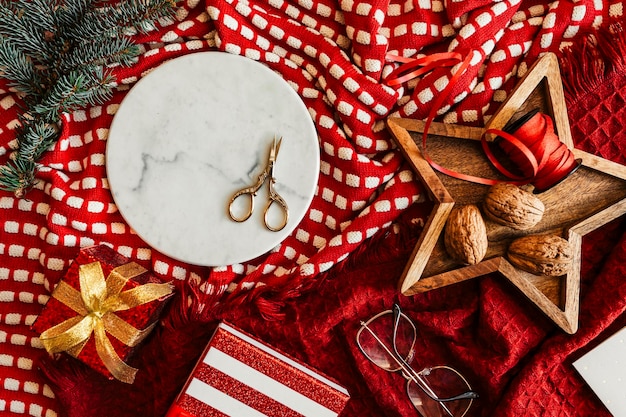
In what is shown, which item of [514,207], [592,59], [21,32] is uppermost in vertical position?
[592,59]

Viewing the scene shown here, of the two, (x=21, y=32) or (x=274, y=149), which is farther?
(x=274, y=149)

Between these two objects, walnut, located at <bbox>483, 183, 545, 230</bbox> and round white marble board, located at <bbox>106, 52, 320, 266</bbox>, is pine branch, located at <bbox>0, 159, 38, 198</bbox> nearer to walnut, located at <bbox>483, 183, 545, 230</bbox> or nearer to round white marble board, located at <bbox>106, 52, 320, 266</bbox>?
round white marble board, located at <bbox>106, 52, 320, 266</bbox>

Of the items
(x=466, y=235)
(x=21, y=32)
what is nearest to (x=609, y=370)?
(x=466, y=235)

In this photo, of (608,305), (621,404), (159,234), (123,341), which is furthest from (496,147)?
(123,341)

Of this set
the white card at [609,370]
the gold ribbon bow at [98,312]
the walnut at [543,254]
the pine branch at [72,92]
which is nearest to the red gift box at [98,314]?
the gold ribbon bow at [98,312]

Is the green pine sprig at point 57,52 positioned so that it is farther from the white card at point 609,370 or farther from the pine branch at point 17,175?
the white card at point 609,370

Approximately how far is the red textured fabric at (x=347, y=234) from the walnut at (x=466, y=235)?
0.08 metres

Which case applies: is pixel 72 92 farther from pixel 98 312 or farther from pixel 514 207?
pixel 514 207

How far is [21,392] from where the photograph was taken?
1048 mm

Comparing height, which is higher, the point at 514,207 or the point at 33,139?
the point at 514,207

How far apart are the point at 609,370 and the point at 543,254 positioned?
0.26 m

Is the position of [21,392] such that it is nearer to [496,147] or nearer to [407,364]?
[407,364]

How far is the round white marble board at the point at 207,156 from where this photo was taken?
100 cm

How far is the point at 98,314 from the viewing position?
95cm
